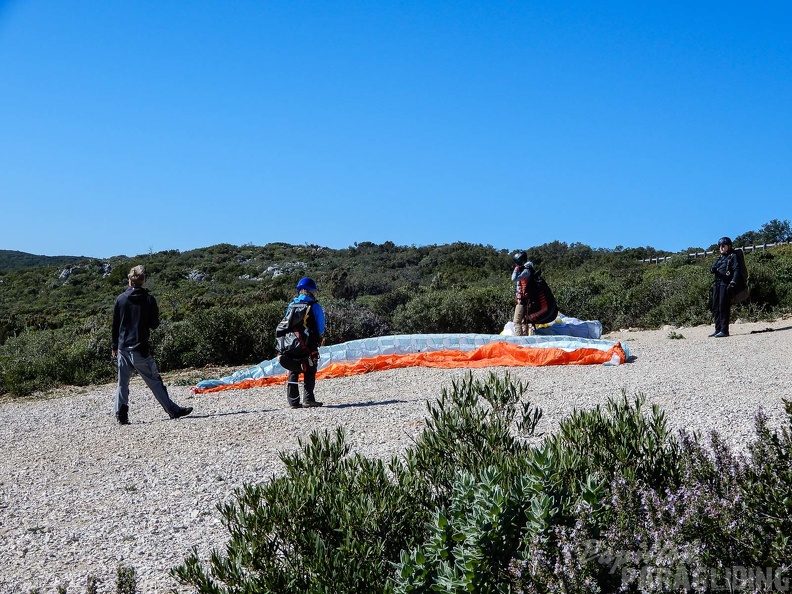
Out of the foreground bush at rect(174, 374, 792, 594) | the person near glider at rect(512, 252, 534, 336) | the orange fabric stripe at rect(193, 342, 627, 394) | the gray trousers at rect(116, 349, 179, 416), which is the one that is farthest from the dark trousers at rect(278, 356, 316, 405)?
the foreground bush at rect(174, 374, 792, 594)

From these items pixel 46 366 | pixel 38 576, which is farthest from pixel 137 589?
pixel 46 366

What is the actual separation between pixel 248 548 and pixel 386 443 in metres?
3.94

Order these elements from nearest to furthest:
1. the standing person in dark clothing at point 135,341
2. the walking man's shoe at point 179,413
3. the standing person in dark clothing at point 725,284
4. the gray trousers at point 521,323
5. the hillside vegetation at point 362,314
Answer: the standing person in dark clothing at point 135,341
the walking man's shoe at point 179,413
the gray trousers at point 521,323
the standing person in dark clothing at point 725,284
the hillside vegetation at point 362,314

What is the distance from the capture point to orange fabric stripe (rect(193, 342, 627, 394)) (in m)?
11.5

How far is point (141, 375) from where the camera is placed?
9.10m

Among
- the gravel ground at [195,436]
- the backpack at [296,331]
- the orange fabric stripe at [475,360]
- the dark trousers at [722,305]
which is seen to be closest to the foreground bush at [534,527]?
the gravel ground at [195,436]

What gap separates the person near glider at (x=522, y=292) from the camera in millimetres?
13039

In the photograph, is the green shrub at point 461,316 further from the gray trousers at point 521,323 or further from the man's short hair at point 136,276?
the man's short hair at point 136,276

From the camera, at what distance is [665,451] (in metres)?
3.81

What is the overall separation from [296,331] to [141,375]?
189 cm

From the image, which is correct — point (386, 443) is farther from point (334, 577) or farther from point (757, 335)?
point (757, 335)

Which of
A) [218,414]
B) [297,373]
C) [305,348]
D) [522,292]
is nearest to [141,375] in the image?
[218,414]

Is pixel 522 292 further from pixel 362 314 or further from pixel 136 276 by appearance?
pixel 136 276

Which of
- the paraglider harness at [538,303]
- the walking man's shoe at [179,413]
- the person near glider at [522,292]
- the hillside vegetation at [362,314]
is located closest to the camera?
the walking man's shoe at [179,413]
